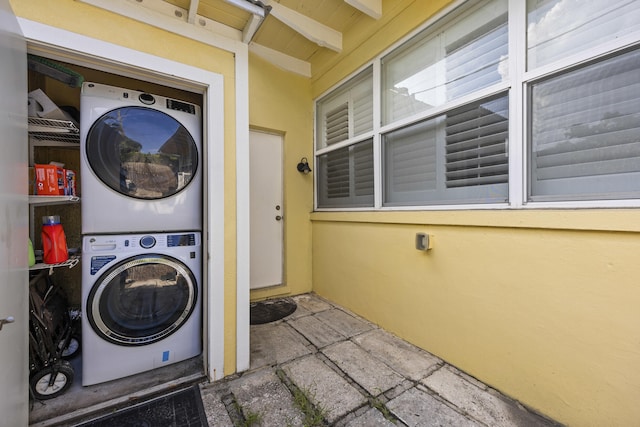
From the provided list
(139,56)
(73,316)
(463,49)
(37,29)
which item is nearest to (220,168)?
(139,56)

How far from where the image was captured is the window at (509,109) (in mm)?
1197

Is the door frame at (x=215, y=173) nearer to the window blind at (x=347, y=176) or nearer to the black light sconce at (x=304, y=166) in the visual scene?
the window blind at (x=347, y=176)

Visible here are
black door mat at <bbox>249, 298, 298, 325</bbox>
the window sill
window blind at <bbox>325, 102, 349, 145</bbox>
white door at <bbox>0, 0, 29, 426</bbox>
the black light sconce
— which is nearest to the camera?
white door at <bbox>0, 0, 29, 426</bbox>

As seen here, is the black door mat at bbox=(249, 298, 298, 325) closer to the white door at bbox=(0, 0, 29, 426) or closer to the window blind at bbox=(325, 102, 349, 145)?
the white door at bbox=(0, 0, 29, 426)

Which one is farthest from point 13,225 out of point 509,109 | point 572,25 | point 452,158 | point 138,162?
point 572,25

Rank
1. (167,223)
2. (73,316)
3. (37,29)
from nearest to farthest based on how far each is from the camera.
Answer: (37,29), (167,223), (73,316)

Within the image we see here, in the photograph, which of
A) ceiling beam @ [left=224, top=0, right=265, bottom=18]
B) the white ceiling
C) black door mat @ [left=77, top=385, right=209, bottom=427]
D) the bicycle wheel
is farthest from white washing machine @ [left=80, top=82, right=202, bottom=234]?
black door mat @ [left=77, top=385, right=209, bottom=427]

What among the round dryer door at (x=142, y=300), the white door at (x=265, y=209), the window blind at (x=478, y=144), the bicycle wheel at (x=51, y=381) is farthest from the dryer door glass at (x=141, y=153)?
the window blind at (x=478, y=144)

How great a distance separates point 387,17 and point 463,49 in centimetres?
79

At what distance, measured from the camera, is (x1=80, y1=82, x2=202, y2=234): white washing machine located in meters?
1.52

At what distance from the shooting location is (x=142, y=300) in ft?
5.38

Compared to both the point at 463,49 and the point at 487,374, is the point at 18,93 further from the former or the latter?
the point at 487,374

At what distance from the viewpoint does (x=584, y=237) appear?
122 centimetres

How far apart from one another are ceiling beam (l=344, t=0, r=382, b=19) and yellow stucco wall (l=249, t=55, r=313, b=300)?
1.15 metres
